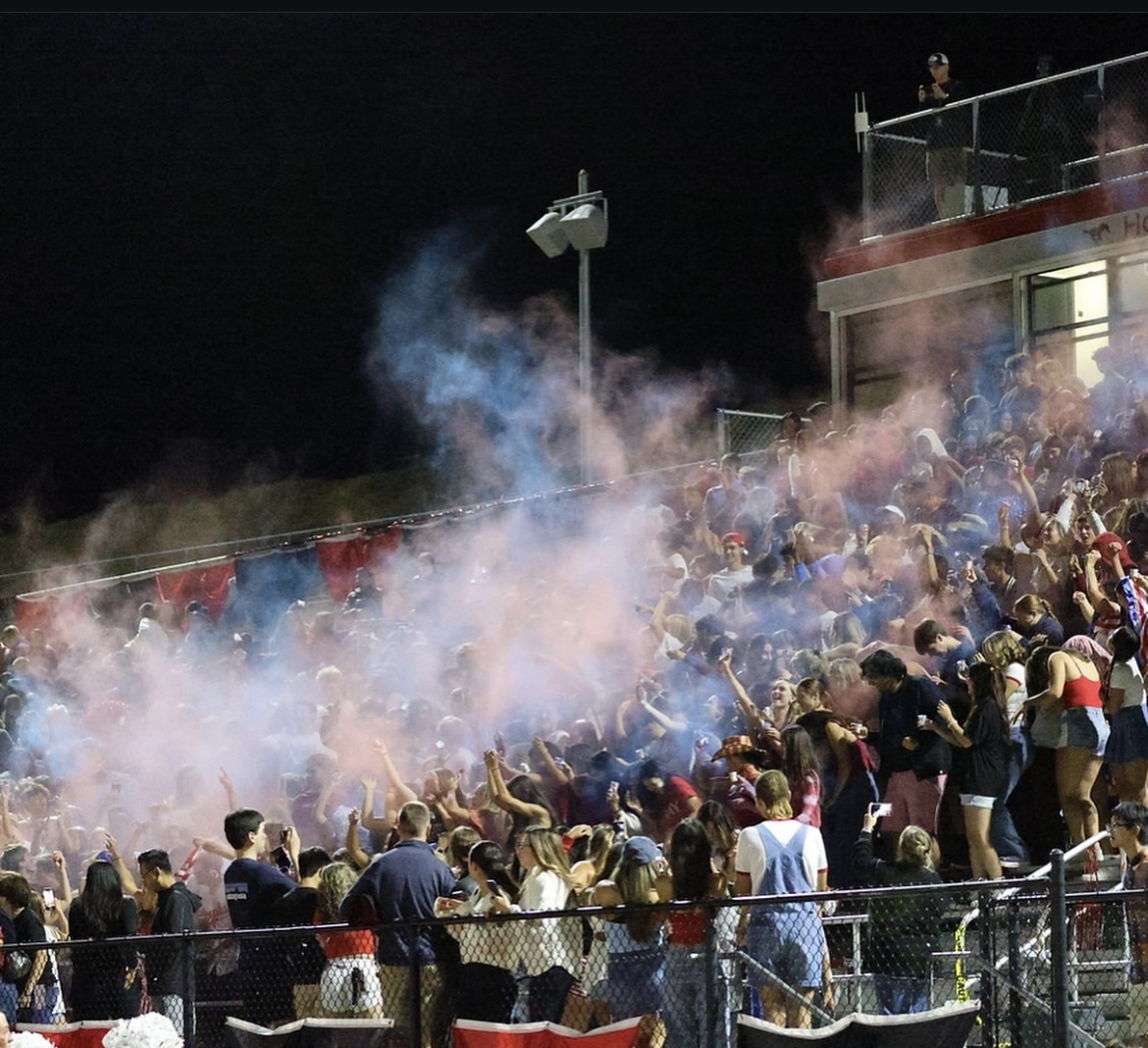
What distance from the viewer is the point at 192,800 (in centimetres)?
1376

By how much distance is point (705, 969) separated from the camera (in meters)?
6.29

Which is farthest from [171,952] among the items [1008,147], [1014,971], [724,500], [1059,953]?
[1008,147]

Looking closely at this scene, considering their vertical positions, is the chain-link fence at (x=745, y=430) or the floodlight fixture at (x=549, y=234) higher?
the floodlight fixture at (x=549, y=234)

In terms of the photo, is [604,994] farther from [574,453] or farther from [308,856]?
[574,453]

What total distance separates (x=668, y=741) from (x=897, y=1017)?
5.19m

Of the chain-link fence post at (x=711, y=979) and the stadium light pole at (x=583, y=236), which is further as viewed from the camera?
the stadium light pole at (x=583, y=236)

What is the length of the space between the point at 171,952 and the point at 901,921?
3.04 m

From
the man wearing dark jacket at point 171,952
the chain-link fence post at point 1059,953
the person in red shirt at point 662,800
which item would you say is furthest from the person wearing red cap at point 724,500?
the chain-link fence post at point 1059,953

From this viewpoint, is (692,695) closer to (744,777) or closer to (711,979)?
(744,777)

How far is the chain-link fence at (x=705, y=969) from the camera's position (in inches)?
252

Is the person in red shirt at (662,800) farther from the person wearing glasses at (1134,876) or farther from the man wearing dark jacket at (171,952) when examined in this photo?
the person wearing glasses at (1134,876)

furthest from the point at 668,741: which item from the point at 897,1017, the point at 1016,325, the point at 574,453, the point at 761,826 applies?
the point at 574,453

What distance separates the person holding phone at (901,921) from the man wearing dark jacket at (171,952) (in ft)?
8.06

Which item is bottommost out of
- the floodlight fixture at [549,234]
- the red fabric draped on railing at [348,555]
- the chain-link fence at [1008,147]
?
the red fabric draped on railing at [348,555]
